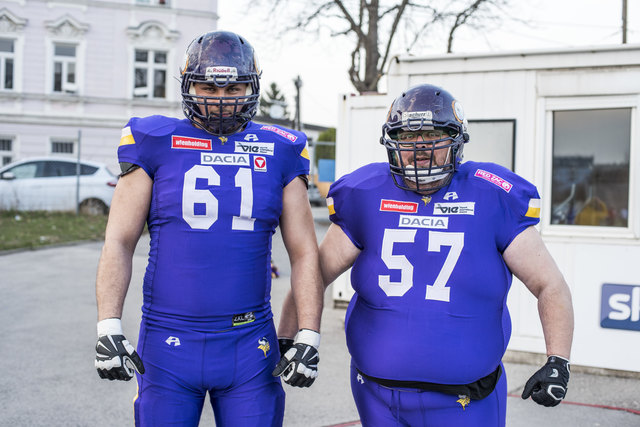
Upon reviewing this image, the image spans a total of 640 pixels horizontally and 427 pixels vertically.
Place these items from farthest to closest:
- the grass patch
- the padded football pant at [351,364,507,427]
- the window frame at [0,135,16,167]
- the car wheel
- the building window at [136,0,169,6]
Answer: the building window at [136,0,169,6] < the window frame at [0,135,16,167] < the car wheel < the grass patch < the padded football pant at [351,364,507,427]

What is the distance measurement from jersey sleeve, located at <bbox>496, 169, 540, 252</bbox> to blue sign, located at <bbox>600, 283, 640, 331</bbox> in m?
3.45

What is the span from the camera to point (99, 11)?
881 inches

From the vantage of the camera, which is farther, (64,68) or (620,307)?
(64,68)

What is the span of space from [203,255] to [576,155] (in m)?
4.37

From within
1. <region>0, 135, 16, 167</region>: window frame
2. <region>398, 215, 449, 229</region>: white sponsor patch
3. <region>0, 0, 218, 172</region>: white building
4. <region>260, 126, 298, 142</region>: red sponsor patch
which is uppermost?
<region>0, 0, 218, 172</region>: white building

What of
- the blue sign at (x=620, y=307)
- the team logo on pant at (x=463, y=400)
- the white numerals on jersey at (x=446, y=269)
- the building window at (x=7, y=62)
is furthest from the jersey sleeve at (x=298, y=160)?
the building window at (x=7, y=62)

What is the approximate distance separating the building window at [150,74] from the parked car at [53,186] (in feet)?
→ 26.4

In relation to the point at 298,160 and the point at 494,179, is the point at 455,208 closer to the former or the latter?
A: the point at 494,179

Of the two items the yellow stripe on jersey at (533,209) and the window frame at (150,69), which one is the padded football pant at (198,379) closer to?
the yellow stripe on jersey at (533,209)

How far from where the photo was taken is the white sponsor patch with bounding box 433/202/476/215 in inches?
89.3

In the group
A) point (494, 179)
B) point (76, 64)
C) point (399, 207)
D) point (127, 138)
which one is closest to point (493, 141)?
point (494, 179)

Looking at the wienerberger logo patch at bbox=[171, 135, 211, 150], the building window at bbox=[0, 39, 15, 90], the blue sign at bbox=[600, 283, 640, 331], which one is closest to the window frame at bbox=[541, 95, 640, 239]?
the blue sign at bbox=[600, 283, 640, 331]

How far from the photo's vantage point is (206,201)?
230cm

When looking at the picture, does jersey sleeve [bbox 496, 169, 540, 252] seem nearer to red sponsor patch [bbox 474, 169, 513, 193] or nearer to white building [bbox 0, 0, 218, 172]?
red sponsor patch [bbox 474, 169, 513, 193]
